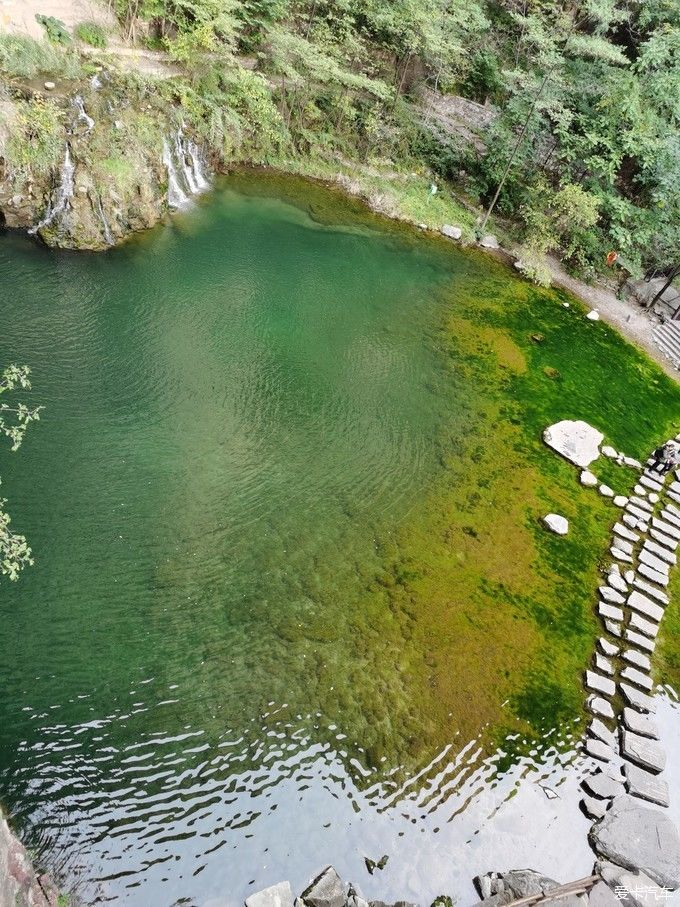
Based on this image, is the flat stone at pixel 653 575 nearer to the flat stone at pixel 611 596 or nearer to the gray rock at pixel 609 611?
the flat stone at pixel 611 596

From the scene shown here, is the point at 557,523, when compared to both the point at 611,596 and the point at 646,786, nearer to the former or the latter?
the point at 611,596

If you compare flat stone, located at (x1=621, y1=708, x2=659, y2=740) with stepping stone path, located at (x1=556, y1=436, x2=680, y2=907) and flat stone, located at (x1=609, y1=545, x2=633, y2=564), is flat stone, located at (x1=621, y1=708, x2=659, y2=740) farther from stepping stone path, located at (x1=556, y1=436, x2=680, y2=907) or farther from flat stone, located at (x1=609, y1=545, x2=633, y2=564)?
flat stone, located at (x1=609, y1=545, x2=633, y2=564)

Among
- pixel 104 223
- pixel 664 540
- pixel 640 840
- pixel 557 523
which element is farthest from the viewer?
pixel 104 223

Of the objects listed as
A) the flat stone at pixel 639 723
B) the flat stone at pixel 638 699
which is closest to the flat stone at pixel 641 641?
the flat stone at pixel 638 699

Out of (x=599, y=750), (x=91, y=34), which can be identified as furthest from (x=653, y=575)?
(x=91, y=34)

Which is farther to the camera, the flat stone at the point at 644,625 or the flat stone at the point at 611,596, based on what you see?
the flat stone at the point at 611,596

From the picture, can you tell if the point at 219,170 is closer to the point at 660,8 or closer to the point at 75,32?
the point at 75,32
